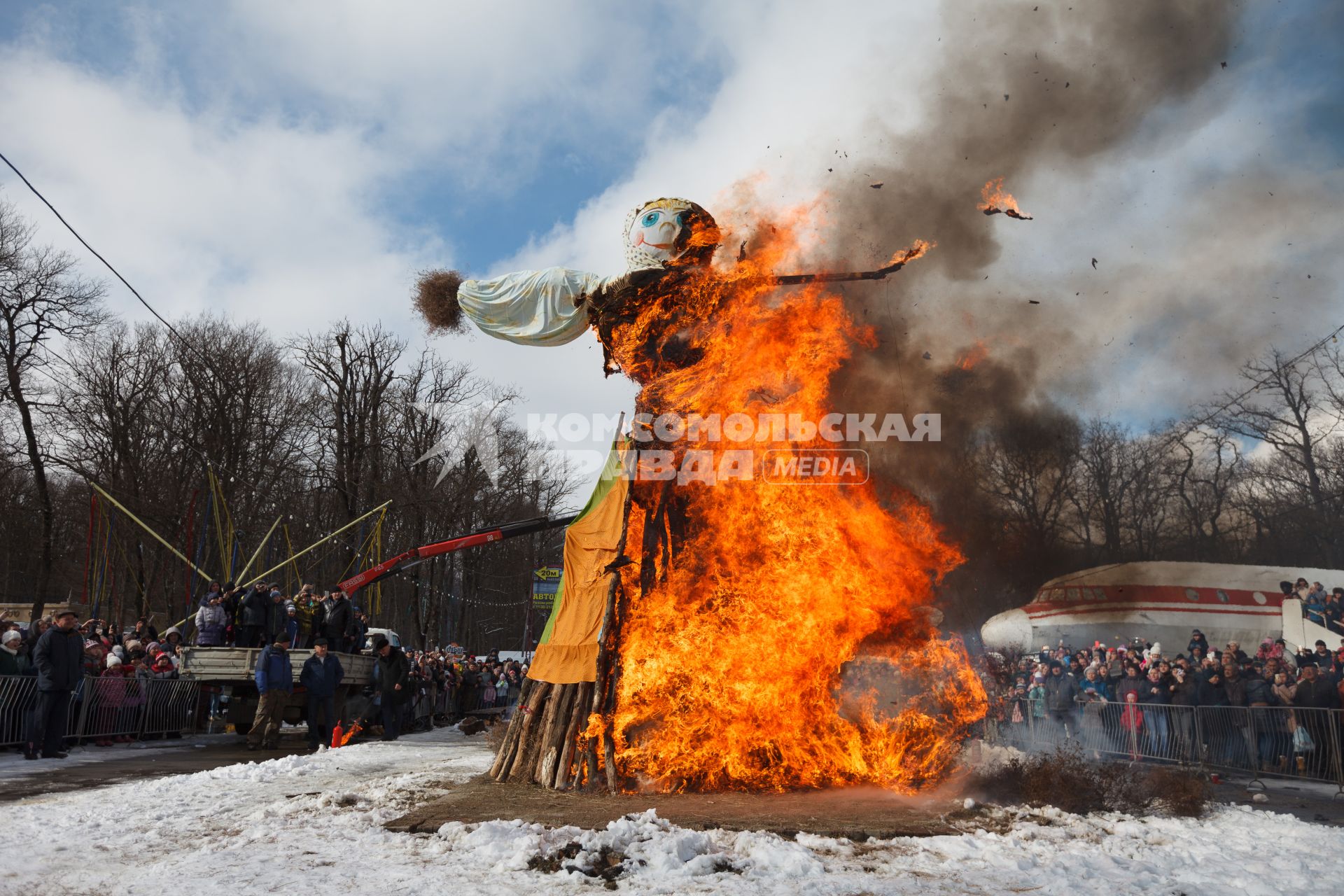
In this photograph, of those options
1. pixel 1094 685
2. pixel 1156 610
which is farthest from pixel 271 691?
pixel 1156 610

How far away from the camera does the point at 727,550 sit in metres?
8.73

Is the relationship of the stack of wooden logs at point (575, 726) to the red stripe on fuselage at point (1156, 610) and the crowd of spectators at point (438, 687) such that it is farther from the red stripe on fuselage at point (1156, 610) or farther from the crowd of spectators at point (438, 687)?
the red stripe on fuselage at point (1156, 610)

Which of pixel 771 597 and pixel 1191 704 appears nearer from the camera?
pixel 771 597

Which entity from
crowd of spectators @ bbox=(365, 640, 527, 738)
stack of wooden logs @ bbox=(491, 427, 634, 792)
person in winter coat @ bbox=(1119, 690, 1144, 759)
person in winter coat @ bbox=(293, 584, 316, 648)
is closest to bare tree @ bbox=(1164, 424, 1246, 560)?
person in winter coat @ bbox=(1119, 690, 1144, 759)

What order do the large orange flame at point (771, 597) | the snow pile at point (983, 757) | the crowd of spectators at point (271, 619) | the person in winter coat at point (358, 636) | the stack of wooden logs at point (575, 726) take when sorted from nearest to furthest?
the stack of wooden logs at point (575, 726) < the large orange flame at point (771, 597) < the snow pile at point (983, 757) < the crowd of spectators at point (271, 619) < the person in winter coat at point (358, 636)

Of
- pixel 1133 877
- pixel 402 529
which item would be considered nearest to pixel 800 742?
pixel 1133 877

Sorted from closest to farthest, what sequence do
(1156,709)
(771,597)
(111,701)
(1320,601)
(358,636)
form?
(771,597) < (1156,709) < (111,701) < (1320,601) < (358,636)

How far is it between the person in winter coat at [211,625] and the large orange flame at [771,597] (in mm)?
10430

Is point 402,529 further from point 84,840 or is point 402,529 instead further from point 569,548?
point 84,840

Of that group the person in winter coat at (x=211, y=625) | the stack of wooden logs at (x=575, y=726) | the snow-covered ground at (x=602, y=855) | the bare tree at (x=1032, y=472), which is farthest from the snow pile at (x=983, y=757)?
the person in winter coat at (x=211, y=625)

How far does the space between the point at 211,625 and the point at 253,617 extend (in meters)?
0.68

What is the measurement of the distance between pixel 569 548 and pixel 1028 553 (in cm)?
646

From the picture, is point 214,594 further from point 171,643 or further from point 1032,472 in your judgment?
point 1032,472

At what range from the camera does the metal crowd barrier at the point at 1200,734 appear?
1130 cm
